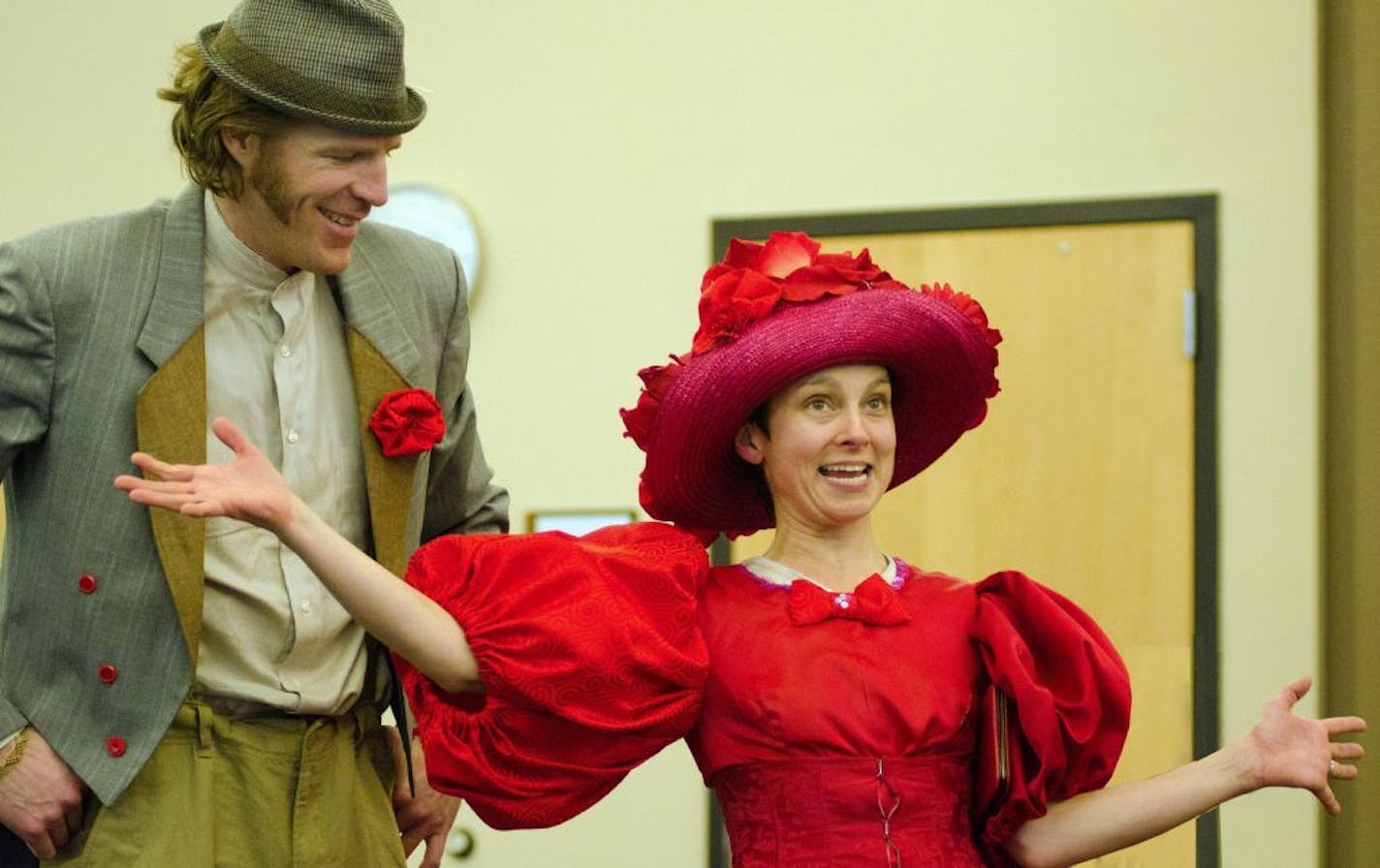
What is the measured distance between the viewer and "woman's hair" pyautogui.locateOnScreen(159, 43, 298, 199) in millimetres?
2184

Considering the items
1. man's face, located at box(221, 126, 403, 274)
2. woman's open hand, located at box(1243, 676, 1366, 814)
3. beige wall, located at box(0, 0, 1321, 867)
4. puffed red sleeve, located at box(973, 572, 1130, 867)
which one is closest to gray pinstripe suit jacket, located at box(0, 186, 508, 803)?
man's face, located at box(221, 126, 403, 274)

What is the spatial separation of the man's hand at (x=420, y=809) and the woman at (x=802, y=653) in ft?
1.21

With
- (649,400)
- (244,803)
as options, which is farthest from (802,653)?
(244,803)

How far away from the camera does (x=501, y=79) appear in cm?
458

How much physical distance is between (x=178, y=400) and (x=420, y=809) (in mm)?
639

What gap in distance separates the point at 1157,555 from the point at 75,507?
2639 mm

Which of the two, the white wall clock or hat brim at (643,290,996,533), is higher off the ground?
the white wall clock

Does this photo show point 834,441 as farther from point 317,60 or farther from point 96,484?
point 96,484

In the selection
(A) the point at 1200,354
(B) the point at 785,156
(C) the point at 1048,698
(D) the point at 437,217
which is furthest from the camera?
(D) the point at 437,217

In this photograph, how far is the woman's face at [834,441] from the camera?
2137 mm

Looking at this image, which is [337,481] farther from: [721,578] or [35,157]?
[35,157]

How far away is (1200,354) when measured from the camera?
4.11 meters

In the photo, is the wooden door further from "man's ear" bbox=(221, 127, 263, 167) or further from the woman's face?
"man's ear" bbox=(221, 127, 263, 167)

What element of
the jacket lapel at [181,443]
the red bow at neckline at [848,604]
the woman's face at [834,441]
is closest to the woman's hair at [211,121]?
the jacket lapel at [181,443]
